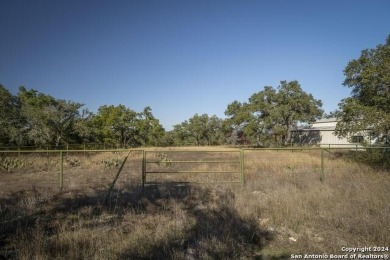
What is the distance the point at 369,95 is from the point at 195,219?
61.8 feet

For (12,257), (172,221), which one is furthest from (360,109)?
(12,257)

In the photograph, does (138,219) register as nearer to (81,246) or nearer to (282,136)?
(81,246)

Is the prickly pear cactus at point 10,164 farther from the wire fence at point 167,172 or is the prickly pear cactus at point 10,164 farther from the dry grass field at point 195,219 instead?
the dry grass field at point 195,219

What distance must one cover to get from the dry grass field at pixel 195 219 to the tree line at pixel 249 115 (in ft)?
29.1

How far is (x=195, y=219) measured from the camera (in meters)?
7.17

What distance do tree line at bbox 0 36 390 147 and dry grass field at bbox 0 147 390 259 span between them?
8865 millimetres

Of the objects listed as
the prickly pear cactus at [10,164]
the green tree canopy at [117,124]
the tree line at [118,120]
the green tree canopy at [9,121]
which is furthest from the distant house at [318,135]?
the green tree canopy at [9,121]

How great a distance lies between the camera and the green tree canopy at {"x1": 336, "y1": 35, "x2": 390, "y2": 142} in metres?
17.3

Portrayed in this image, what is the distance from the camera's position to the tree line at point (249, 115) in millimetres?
19406

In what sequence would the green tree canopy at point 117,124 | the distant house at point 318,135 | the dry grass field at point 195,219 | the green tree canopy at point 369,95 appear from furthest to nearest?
the green tree canopy at point 117,124 → the distant house at point 318,135 → the green tree canopy at point 369,95 → the dry grass field at point 195,219

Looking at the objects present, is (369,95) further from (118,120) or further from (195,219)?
(118,120)

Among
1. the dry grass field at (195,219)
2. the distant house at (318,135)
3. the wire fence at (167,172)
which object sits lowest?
the dry grass field at (195,219)

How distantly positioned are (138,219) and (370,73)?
18364 mm

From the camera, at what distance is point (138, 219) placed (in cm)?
729
